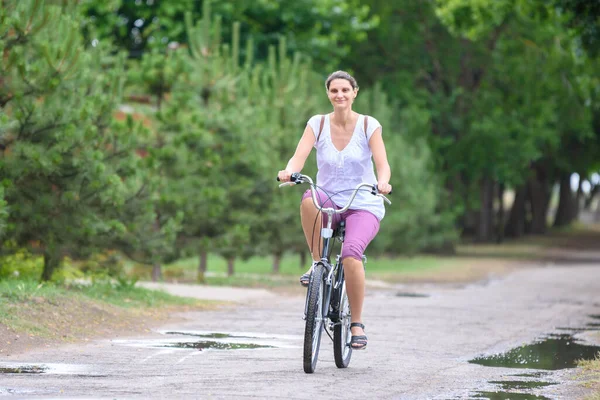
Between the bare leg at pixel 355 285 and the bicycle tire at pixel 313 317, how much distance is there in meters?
0.33

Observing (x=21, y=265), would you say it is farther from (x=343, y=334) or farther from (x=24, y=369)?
(x=343, y=334)

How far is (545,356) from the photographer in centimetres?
1068

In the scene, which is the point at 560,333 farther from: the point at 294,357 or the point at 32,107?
the point at 32,107

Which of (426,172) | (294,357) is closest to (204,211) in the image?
(294,357)

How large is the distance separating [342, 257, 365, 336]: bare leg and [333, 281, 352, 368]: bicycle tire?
5 centimetres

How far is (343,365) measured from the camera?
9.16 metres

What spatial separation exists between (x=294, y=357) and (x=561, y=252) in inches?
1560

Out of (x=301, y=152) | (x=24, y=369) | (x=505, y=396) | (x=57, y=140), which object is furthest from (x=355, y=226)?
(x=57, y=140)

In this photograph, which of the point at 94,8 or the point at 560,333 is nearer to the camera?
the point at 560,333

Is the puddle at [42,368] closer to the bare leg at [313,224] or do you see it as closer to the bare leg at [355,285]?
the bare leg at [313,224]

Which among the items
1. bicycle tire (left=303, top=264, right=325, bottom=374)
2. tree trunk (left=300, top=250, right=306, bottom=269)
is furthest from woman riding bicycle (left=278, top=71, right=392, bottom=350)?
tree trunk (left=300, top=250, right=306, bottom=269)

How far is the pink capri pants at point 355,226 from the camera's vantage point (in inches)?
351

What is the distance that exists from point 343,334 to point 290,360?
63cm

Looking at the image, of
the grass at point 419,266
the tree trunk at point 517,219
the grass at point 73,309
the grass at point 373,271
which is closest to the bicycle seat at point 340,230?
the grass at point 73,309
